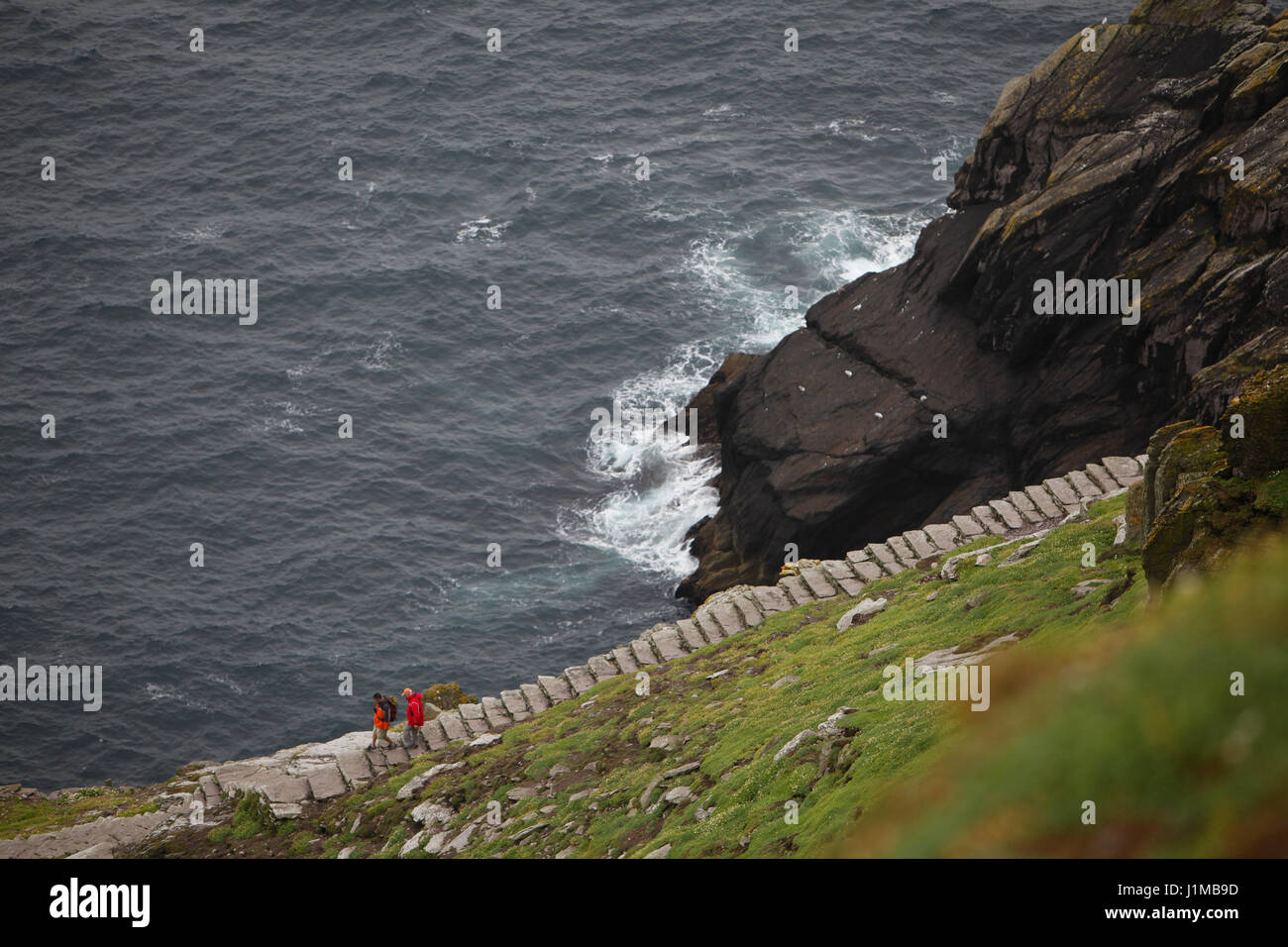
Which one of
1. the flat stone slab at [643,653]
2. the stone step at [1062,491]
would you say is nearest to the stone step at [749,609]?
the flat stone slab at [643,653]

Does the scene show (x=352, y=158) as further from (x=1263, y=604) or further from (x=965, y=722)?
(x=1263, y=604)

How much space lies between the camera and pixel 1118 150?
174ft

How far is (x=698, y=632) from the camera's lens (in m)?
42.5

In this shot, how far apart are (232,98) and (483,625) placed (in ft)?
225

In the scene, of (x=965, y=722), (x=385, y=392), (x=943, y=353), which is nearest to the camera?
(x=965, y=722)

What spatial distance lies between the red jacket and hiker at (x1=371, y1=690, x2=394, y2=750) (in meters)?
0.73

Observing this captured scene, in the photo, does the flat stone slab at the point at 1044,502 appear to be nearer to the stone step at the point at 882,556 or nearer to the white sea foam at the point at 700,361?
the stone step at the point at 882,556

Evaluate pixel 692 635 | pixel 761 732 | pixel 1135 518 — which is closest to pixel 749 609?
pixel 692 635

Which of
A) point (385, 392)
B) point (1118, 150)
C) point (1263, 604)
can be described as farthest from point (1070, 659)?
point (385, 392)

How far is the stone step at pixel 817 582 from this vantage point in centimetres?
4175

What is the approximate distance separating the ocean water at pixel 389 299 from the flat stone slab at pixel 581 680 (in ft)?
74.3

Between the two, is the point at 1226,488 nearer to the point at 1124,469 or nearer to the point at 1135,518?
the point at 1135,518

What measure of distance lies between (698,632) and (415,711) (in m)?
9.88
